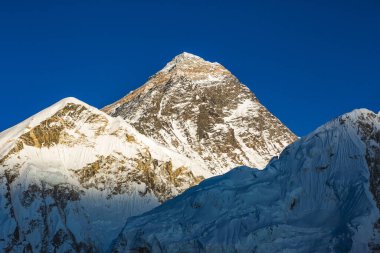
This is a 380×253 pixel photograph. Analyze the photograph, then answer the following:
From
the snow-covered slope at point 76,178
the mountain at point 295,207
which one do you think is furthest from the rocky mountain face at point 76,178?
the mountain at point 295,207

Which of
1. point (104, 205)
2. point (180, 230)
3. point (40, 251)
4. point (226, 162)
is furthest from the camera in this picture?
point (226, 162)

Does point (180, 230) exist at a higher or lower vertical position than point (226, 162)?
lower

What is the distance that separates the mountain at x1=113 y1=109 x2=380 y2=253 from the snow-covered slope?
44280 millimetres

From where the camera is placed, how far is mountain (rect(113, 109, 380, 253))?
7638 cm

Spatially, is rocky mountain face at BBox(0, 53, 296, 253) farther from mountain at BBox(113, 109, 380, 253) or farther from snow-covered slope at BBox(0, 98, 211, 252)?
mountain at BBox(113, 109, 380, 253)

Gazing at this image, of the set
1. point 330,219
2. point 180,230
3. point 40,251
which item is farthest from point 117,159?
point 330,219

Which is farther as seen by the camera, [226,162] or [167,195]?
[226,162]

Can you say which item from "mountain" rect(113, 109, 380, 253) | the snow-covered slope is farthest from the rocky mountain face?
"mountain" rect(113, 109, 380, 253)

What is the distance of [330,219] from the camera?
258ft

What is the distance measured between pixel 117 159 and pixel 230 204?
66.1 meters

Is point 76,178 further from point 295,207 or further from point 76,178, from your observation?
point 295,207

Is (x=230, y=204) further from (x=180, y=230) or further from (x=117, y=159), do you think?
(x=117, y=159)

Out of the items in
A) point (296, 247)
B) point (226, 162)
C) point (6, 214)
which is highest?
point (226, 162)

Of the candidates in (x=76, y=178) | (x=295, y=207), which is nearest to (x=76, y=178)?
(x=76, y=178)
